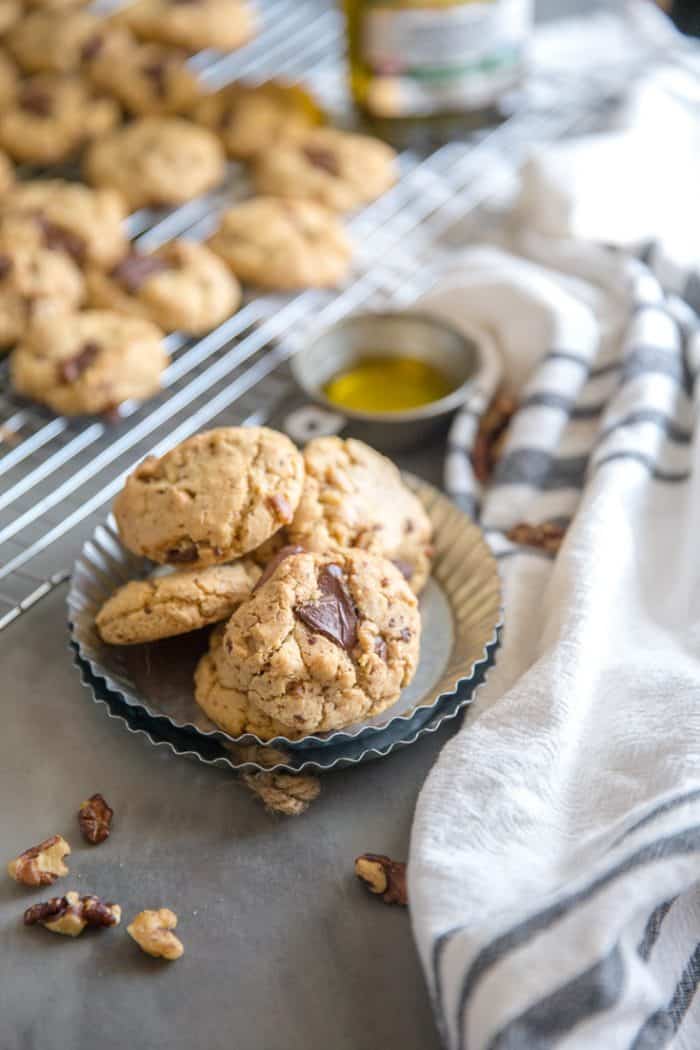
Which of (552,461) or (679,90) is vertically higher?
(679,90)

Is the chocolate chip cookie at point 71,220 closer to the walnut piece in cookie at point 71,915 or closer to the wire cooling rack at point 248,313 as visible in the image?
the wire cooling rack at point 248,313

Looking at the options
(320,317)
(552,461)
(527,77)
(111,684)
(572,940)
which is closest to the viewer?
(572,940)

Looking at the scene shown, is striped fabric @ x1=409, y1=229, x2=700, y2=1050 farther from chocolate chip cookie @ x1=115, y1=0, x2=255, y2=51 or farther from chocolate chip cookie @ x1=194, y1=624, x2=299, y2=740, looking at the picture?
chocolate chip cookie @ x1=115, y1=0, x2=255, y2=51

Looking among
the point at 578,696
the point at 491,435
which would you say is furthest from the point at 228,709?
the point at 491,435

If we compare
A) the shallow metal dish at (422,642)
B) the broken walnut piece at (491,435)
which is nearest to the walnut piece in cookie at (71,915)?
the shallow metal dish at (422,642)

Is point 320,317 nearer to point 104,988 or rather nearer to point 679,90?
point 679,90

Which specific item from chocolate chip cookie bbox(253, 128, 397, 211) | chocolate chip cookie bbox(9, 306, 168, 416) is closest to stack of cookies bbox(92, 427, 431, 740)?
chocolate chip cookie bbox(9, 306, 168, 416)

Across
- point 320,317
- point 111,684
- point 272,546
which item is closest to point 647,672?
point 272,546

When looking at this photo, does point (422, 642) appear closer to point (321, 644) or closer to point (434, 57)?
point (321, 644)
